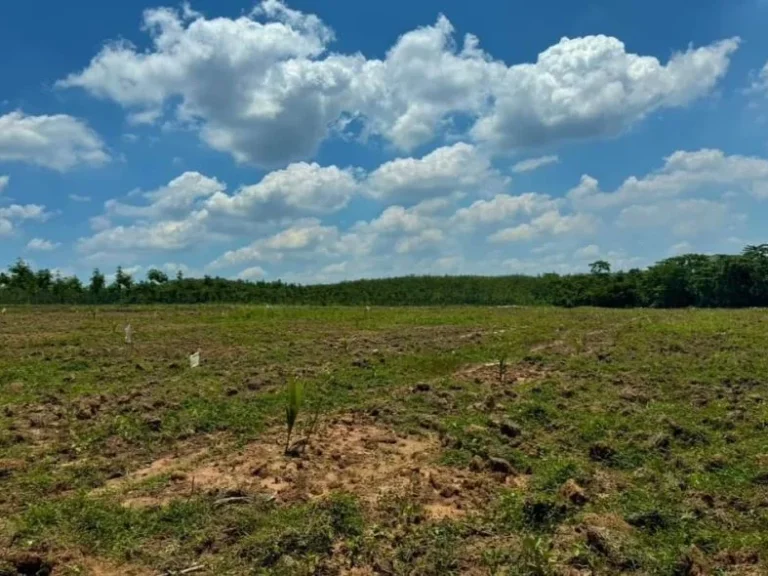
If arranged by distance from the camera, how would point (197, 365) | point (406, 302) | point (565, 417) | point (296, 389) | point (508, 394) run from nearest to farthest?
point (296, 389) → point (565, 417) → point (508, 394) → point (197, 365) → point (406, 302)

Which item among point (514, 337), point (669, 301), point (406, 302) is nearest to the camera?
point (514, 337)

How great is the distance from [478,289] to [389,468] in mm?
65944

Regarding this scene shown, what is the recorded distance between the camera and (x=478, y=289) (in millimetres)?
72062

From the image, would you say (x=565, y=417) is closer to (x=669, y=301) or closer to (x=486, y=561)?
(x=486, y=561)

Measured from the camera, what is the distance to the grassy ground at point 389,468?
16.4 ft

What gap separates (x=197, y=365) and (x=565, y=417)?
7.45m

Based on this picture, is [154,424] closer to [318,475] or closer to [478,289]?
[318,475]

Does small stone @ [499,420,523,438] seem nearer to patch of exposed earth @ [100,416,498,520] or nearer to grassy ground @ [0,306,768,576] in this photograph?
grassy ground @ [0,306,768,576]

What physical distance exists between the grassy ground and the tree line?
140 feet

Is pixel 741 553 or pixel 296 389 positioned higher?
pixel 296 389

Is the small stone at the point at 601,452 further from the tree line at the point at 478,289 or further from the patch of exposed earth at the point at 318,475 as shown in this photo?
the tree line at the point at 478,289

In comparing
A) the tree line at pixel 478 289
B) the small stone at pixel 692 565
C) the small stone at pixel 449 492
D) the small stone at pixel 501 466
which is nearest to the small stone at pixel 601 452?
the small stone at pixel 501 466

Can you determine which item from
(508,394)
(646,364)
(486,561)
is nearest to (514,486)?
(486,561)

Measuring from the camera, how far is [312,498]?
6020 millimetres
